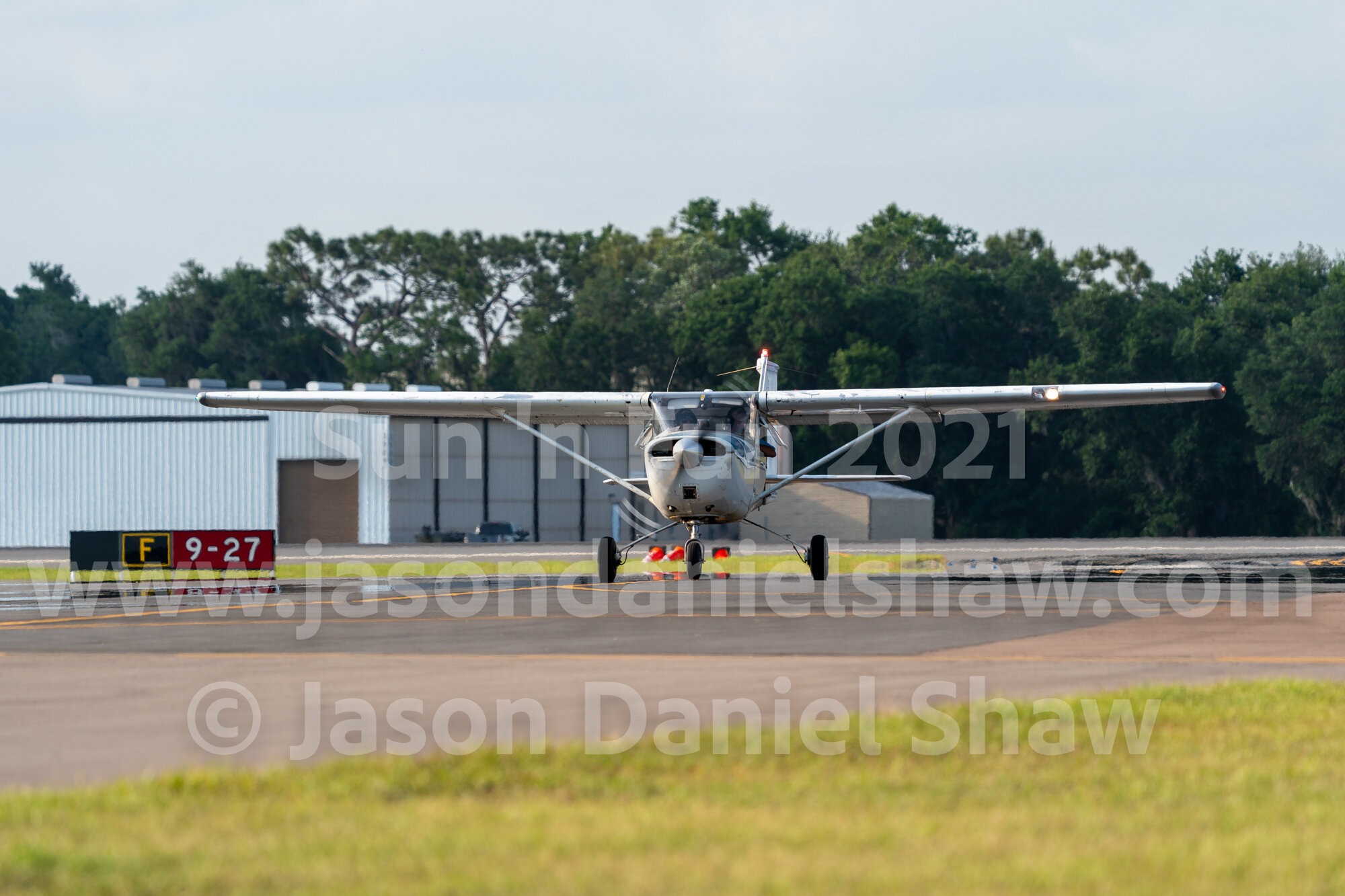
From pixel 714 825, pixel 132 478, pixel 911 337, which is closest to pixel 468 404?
pixel 714 825

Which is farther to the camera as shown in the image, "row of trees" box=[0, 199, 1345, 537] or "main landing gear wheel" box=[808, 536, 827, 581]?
"row of trees" box=[0, 199, 1345, 537]

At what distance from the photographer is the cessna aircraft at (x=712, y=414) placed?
21.8 metres

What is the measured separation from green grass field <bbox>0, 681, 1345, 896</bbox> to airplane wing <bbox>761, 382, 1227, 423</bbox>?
1743cm

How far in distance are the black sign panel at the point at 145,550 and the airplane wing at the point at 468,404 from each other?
3273 mm

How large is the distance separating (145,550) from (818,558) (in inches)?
420

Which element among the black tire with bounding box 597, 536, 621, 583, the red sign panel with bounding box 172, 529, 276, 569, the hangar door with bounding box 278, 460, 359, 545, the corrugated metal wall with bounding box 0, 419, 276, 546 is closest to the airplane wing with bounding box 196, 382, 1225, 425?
the black tire with bounding box 597, 536, 621, 583

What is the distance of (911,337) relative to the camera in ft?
255

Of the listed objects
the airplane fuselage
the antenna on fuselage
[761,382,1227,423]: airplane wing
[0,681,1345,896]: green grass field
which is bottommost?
[0,681,1345,896]: green grass field

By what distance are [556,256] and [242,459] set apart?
41.0m

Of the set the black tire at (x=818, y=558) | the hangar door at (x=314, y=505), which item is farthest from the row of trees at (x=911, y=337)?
the black tire at (x=818, y=558)

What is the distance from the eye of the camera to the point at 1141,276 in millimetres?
86938

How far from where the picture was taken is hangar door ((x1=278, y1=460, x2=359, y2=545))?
54.7m

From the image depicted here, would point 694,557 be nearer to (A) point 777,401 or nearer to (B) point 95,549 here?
(A) point 777,401

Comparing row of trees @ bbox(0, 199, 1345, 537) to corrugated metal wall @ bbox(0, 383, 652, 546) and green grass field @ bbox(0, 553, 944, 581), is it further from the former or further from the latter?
green grass field @ bbox(0, 553, 944, 581)
